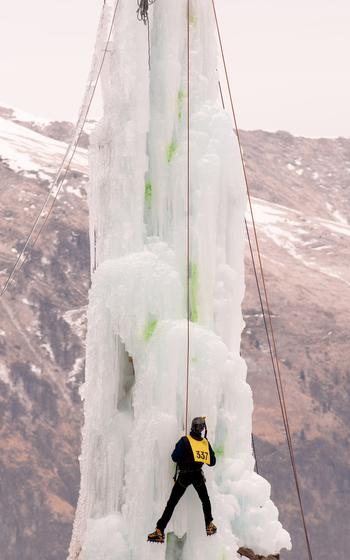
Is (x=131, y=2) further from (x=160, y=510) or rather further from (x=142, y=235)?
(x=160, y=510)

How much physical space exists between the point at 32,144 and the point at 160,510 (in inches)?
2334

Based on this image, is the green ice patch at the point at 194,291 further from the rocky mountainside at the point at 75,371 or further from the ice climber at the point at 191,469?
the rocky mountainside at the point at 75,371

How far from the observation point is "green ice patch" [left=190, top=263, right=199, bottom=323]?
29.9 ft

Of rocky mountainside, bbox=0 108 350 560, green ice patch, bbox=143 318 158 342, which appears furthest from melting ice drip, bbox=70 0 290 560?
rocky mountainside, bbox=0 108 350 560

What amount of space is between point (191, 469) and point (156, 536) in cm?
69

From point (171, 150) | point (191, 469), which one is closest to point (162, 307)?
point (191, 469)

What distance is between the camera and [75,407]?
4700cm

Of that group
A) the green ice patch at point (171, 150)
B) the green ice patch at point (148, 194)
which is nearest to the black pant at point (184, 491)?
the green ice patch at point (148, 194)

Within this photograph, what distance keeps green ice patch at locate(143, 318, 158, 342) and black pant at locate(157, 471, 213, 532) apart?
1410 mm

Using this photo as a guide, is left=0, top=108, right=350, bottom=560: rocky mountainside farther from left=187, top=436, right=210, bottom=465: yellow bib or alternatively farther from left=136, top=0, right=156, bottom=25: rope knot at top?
left=136, top=0, right=156, bottom=25: rope knot at top

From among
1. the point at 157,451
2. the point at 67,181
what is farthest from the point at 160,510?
the point at 67,181

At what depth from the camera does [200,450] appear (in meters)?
8.28

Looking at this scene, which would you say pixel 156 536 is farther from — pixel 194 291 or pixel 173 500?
pixel 194 291

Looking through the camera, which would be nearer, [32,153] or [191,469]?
[191,469]
